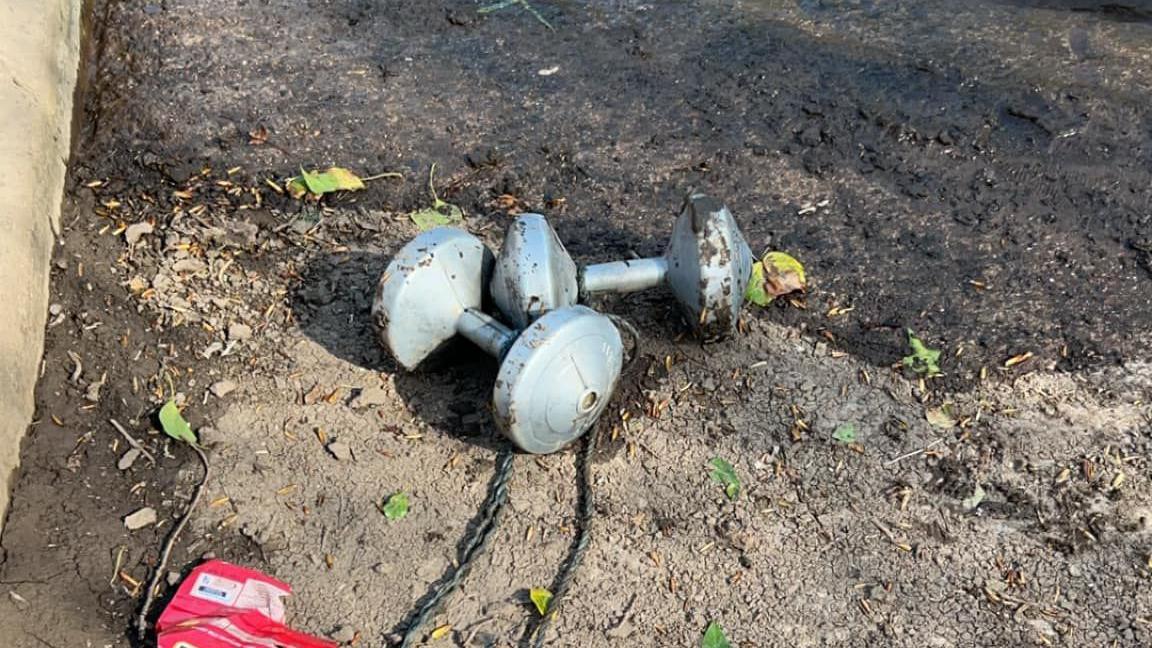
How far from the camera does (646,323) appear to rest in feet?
14.0

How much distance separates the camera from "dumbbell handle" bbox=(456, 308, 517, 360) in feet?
12.0

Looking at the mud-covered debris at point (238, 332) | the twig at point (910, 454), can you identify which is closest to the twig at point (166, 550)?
the mud-covered debris at point (238, 332)

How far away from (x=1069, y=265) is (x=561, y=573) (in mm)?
2475

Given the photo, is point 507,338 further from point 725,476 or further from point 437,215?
point 437,215

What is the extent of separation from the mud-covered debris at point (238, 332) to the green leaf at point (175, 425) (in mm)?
394

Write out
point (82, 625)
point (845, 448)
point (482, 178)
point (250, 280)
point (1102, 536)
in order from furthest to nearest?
point (482, 178), point (250, 280), point (845, 448), point (1102, 536), point (82, 625)

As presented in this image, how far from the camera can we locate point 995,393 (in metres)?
4.03

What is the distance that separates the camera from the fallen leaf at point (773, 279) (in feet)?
14.2

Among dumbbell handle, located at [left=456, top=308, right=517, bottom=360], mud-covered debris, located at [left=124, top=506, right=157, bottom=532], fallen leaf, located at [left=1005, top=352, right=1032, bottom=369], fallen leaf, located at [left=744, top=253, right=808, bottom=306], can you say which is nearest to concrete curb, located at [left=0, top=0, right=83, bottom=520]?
mud-covered debris, located at [left=124, top=506, right=157, bottom=532]

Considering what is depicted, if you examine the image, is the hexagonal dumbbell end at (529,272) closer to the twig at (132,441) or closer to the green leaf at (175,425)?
the green leaf at (175,425)

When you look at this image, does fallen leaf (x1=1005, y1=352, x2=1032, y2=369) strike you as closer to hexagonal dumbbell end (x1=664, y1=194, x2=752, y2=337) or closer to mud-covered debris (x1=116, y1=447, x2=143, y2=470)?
hexagonal dumbbell end (x1=664, y1=194, x2=752, y2=337)

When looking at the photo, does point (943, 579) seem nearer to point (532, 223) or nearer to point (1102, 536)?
point (1102, 536)

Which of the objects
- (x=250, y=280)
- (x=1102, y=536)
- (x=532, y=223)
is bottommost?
(x=1102, y=536)

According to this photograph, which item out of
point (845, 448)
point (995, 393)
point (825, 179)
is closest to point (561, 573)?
point (845, 448)
